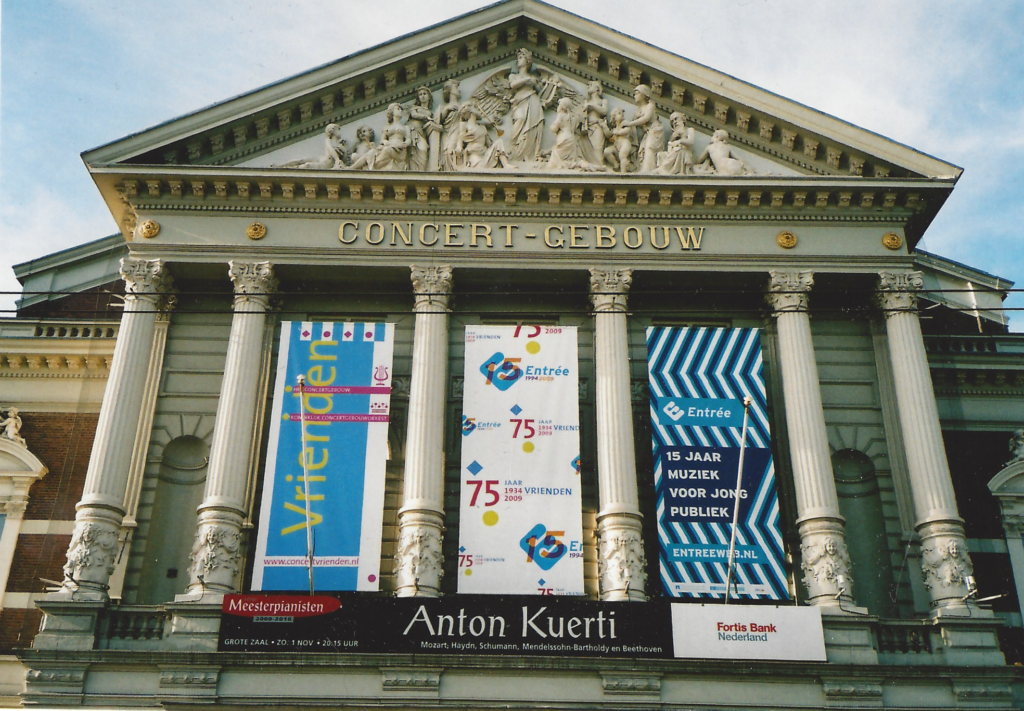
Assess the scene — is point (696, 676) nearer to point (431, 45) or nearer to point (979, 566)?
point (979, 566)

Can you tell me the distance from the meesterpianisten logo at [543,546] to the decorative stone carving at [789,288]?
8.32m

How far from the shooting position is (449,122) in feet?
92.6

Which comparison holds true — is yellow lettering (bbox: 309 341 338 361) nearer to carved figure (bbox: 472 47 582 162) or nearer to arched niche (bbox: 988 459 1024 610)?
carved figure (bbox: 472 47 582 162)

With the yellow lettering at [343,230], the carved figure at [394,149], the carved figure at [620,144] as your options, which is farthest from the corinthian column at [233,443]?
the carved figure at [620,144]

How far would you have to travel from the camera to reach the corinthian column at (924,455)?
75.8 ft

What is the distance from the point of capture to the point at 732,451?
24406 mm

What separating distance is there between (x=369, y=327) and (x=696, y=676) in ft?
35.6

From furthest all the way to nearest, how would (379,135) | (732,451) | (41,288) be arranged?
(41,288) < (379,135) < (732,451)

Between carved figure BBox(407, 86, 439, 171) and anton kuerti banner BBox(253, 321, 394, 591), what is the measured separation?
15.9 ft

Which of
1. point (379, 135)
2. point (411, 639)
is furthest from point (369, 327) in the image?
point (411, 639)

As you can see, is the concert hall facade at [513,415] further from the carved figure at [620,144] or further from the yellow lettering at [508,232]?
the carved figure at [620,144]

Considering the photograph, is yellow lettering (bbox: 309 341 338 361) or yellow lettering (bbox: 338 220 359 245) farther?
yellow lettering (bbox: 338 220 359 245)

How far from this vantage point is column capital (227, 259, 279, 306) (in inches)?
1033

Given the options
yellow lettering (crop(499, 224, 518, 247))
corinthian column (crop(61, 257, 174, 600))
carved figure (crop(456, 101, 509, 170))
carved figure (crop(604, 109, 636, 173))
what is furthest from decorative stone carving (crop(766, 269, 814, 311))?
corinthian column (crop(61, 257, 174, 600))
